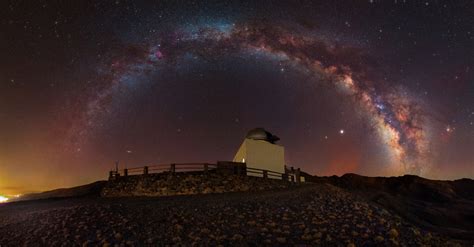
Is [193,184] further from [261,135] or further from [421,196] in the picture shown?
[421,196]

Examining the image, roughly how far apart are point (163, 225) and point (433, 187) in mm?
68053

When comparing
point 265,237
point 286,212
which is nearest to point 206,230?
point 265,237

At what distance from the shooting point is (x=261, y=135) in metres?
39.7

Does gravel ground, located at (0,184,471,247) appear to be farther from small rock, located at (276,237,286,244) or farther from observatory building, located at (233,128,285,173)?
observatory building, located at (233,128,285,173)

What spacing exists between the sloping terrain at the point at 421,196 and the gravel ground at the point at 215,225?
19.0 m

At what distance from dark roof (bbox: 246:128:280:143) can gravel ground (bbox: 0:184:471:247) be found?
18.7m

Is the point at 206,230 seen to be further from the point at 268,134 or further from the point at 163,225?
the point at 268,134

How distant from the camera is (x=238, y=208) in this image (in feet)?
61.7

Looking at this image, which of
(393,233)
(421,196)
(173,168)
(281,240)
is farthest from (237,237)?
(421,196)

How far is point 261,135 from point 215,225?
24498 millimetres

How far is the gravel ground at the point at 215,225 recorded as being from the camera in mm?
14188

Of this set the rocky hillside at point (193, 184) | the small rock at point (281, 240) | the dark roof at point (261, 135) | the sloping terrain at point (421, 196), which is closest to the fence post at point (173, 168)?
the rocky hillside at point (193, 184)

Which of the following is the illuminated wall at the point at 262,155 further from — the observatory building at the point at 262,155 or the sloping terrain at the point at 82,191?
the sloping terrain at the point at 82,191

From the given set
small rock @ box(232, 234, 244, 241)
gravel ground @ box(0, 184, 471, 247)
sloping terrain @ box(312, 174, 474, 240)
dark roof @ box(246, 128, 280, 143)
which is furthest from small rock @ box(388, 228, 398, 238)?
dark roof @ box(246, 128, 280, 143)
